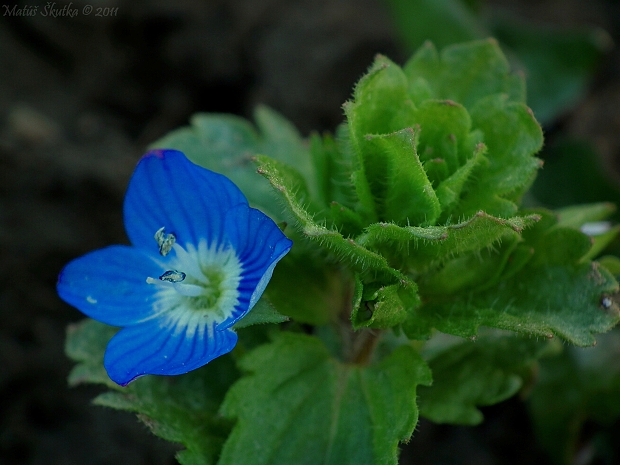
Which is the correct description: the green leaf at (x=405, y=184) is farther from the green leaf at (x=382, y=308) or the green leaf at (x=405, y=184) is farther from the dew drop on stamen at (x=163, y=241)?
the dew drop on stamen at (x=163, y=241)

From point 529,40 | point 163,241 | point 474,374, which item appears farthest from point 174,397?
point 529,40

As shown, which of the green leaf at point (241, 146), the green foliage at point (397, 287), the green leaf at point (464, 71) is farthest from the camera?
the green leaf at point (241, 146)

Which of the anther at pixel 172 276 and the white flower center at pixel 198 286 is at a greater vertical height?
the anther at pixel 172 276

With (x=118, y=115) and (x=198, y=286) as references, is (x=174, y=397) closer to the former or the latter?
(x=198, y=286)

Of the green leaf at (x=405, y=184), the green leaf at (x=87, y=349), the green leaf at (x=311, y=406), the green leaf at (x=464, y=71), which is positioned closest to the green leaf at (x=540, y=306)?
the green leaf at (x=311, y=406)

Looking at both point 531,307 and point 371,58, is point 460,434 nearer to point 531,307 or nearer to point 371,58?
point 531,307

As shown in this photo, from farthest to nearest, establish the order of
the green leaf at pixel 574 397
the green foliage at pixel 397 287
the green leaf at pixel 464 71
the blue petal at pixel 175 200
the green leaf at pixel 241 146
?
the green leaf at pixel 574 397, the green leaf at pixel 241 146, the green leaf at pixel 464 71, the blue petal at pixel 175 200, the green foliage at pixel 397 287

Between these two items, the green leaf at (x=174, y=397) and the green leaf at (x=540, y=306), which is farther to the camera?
the green leaf at (x=174, y=397)
